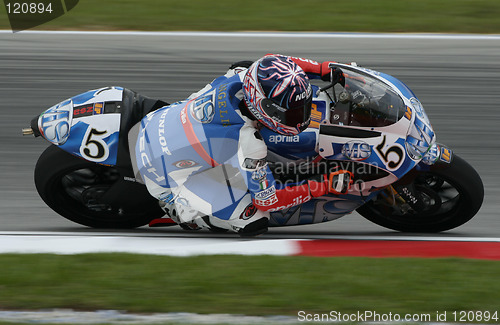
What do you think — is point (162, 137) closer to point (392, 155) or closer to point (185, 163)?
point (185, 163)

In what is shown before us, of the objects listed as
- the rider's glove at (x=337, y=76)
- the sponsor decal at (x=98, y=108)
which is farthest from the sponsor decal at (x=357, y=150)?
the sponsor decal at (x=98, y=108)

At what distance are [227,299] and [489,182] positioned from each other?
10.7 feet

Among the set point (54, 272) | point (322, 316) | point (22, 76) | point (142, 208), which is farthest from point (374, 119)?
point (22, 76)

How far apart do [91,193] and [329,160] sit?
1820 mm

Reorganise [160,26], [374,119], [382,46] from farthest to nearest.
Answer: [160,26] → [382,46] → [374,119]

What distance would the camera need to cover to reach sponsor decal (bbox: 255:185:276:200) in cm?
489

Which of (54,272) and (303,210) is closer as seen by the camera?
(54,272)

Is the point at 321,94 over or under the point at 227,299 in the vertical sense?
over

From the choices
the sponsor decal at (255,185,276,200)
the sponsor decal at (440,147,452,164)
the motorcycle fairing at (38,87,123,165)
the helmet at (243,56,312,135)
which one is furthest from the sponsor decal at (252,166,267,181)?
the sponsor decal at (440,147,452,164)

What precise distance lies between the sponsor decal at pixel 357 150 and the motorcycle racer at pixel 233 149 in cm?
15

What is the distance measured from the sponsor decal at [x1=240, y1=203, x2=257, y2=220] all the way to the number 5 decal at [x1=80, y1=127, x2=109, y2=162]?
107cm

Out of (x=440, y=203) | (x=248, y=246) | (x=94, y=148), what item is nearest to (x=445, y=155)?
(x=440, y=203)

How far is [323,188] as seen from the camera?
4910mm

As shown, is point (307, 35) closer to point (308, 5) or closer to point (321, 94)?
point (308, 5)
